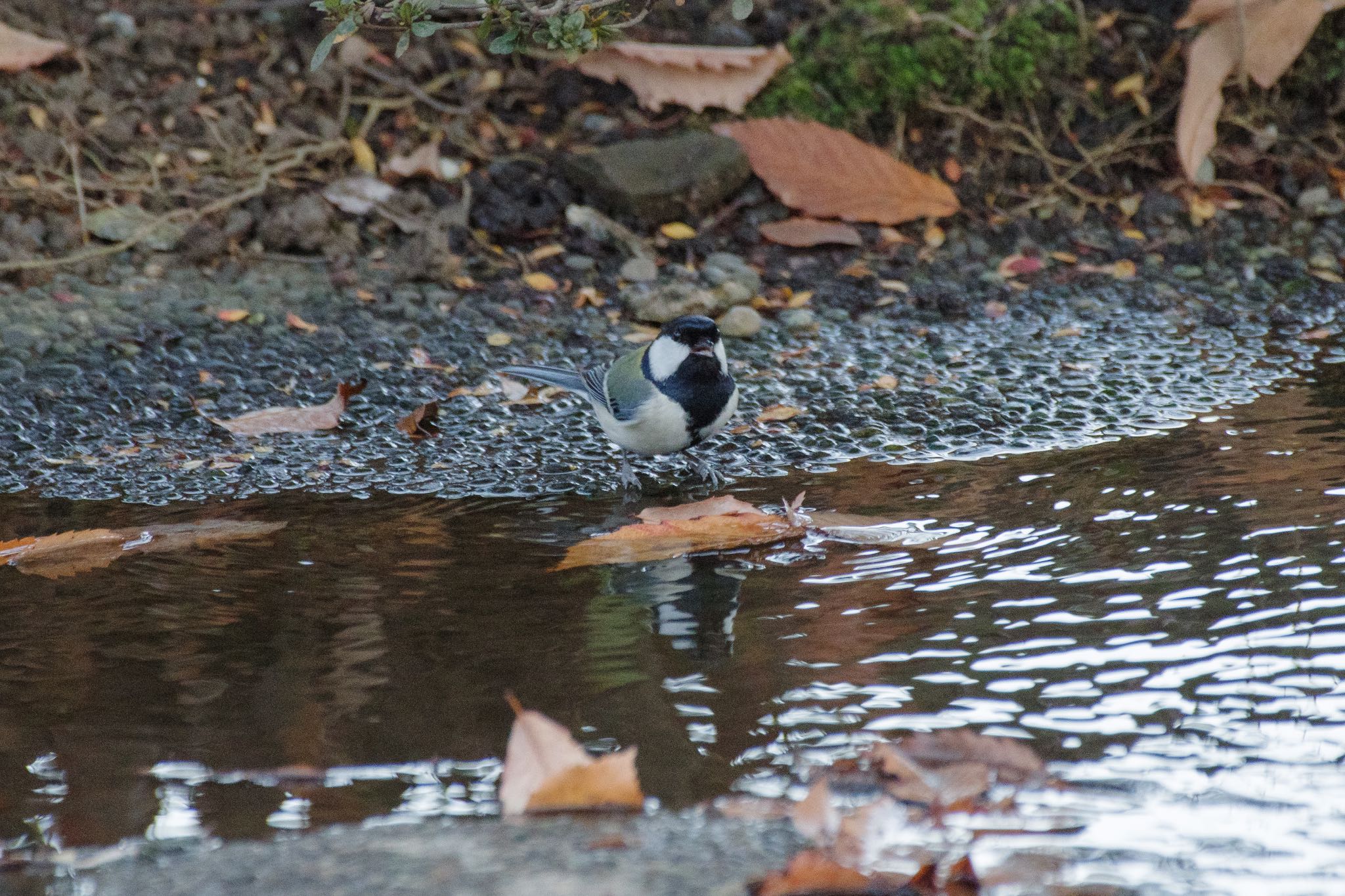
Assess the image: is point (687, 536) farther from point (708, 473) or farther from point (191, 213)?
point (191, 213)

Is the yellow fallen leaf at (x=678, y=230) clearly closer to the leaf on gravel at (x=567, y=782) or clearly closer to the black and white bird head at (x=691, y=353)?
the black and white bird head at (x=691, y=353)

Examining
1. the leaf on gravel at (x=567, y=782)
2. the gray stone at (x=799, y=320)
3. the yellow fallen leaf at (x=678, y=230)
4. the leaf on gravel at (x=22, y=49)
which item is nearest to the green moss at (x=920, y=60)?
the yellow fallen leaf at (x=678, y=230)

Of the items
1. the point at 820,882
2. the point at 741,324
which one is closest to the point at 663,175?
the point at 741,324

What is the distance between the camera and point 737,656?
8.92ft

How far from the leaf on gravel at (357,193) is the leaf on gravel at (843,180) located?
4.71 ft

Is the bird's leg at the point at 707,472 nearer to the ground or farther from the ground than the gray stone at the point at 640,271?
nearer to the ground

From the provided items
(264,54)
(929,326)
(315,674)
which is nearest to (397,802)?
(315,674)

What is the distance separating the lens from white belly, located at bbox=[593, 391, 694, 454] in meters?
3.82

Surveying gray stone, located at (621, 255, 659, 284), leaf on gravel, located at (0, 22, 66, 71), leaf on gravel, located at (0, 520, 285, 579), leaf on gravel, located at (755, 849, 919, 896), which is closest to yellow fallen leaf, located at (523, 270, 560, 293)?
gray stone, located at (621, 255, 659, 284)

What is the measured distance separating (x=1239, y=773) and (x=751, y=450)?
2.10m

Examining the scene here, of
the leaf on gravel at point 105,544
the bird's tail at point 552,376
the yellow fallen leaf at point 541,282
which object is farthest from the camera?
the yellow fallen leaf at point 541,282

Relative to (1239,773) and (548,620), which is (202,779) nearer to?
(548,620)

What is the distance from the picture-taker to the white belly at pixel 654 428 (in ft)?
12.5

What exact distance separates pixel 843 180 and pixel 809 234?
290 millimetres
